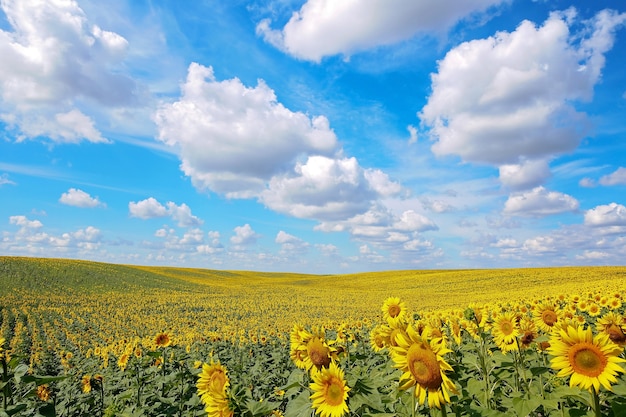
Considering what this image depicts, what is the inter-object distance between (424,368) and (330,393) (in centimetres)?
86

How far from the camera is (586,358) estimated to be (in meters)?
2.64

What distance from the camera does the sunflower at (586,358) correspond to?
2557mm

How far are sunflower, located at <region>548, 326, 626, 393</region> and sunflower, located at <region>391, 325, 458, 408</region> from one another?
85 cm

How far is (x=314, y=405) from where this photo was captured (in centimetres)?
289

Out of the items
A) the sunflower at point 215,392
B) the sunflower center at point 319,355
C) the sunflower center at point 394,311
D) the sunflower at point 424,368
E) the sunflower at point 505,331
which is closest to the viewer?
the sunflower at point 424,368

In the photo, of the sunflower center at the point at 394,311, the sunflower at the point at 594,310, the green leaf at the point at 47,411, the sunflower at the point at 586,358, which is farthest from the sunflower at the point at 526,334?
the sunflower at the point at 594,310

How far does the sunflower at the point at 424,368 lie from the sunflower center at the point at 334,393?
1.87 ft

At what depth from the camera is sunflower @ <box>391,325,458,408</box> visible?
236cm

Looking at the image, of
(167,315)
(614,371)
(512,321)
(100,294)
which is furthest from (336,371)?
(100,294)

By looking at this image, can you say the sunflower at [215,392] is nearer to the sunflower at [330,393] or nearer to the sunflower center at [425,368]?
the sunflower at [330,393]

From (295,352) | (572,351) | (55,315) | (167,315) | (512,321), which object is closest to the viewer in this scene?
(572,351)

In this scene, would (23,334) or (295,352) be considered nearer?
(295,352)

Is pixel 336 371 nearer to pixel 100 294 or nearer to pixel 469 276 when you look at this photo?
pixel 100 294

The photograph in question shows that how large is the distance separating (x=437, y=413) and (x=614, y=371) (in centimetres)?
113
